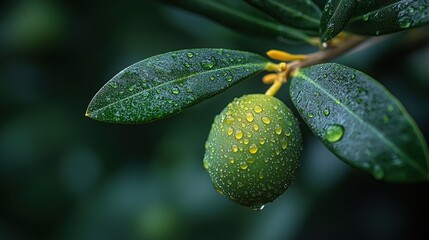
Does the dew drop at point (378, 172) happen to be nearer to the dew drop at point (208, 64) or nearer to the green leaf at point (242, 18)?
the dew drop at point (208, 64)

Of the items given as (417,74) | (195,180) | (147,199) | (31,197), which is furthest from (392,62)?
(31,197)

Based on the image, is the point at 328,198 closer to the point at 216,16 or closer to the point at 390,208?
the point at 390,208

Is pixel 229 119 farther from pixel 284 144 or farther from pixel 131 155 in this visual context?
pixel 131 155

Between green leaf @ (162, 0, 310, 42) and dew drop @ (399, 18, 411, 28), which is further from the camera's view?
green leaf @ (162, 0, 310, 42)

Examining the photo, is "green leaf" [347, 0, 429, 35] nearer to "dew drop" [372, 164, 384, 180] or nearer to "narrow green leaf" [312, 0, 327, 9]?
"narrow green leaf" [312, 0, 327, 9]

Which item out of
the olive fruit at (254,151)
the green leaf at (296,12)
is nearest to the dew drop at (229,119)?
the olive fruit at (254,151)

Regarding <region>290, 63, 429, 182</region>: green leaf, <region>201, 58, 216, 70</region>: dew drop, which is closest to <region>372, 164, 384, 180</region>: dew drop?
<region>290, 63, 429, 182</region>: green leaf
